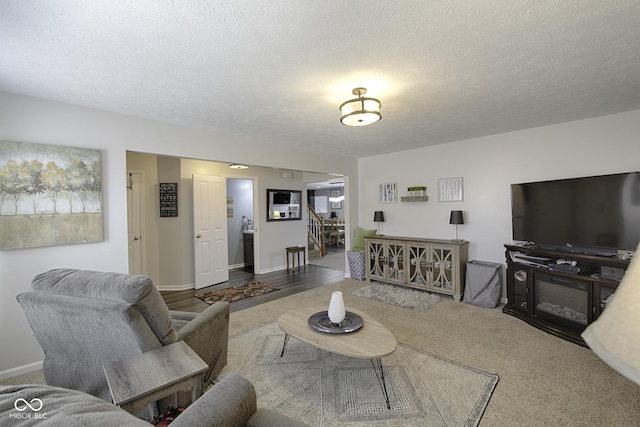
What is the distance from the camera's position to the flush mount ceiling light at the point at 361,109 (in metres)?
2.41

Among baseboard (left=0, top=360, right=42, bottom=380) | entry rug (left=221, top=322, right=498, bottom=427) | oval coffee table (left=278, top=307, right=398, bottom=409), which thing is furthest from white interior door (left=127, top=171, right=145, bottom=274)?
oval coffee table (left=278, top=307, right=398, bottom=409)

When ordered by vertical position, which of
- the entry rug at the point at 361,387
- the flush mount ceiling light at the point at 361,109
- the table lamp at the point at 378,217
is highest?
the flush mount ceiling light at the point at 361,109

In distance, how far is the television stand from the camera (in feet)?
8.87

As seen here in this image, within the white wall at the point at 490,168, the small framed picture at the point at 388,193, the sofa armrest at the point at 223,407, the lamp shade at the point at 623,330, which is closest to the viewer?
the lamp shade at the point at 623,330

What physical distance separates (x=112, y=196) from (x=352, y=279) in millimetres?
4019

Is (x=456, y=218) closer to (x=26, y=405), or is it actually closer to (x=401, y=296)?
(x=401, y=296)

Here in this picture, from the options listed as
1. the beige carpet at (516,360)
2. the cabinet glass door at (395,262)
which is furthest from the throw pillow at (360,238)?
the beige carpet at (516,360)

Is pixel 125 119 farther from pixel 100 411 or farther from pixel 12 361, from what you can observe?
pixel 100 411

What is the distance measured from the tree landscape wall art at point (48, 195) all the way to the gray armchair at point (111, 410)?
6.84ft

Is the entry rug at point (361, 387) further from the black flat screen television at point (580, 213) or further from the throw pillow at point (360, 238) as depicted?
the throw pillow at point (360, 238)

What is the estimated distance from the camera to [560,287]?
3043mm

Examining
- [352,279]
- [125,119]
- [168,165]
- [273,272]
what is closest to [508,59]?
[125,119]

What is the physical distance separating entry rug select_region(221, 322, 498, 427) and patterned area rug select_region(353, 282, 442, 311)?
130 centimetres

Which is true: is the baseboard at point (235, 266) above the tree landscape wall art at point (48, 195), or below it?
below
